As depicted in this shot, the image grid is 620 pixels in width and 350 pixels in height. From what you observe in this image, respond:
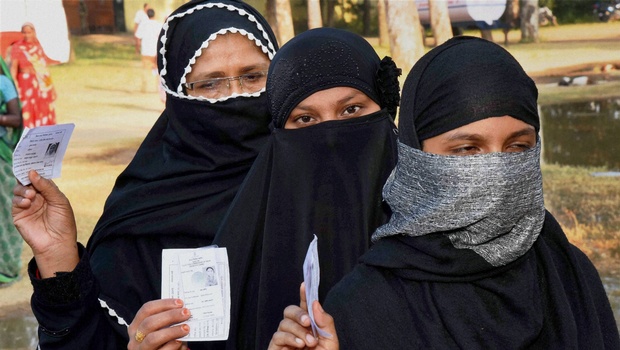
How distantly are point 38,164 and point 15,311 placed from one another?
5.04 m

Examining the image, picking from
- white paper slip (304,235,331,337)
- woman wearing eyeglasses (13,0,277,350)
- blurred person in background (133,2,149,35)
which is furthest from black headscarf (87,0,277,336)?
blurred person in background (133,2,149,35)

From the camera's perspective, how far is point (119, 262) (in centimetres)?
269

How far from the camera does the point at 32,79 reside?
7.21 metres

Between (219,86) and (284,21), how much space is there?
4189mm

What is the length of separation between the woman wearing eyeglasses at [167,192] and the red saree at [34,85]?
14.3 feet

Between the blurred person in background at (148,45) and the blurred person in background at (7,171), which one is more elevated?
the blurred person in background at (148,45)

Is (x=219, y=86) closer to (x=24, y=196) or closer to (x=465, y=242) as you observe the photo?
(x=24, y=196)

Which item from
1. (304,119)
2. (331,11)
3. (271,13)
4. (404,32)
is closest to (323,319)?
(304,119)

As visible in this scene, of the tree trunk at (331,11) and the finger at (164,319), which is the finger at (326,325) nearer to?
the finger at (164,319)

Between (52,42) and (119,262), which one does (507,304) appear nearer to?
(119,262)

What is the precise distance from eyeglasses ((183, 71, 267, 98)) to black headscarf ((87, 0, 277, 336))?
0.14ft

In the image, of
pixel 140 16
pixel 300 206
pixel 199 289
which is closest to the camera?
pixel 199 289

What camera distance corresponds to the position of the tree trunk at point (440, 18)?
22.1 feet

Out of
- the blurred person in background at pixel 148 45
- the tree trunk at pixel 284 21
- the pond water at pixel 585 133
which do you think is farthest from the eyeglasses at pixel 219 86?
the blurred person in background at pixel 148 45
